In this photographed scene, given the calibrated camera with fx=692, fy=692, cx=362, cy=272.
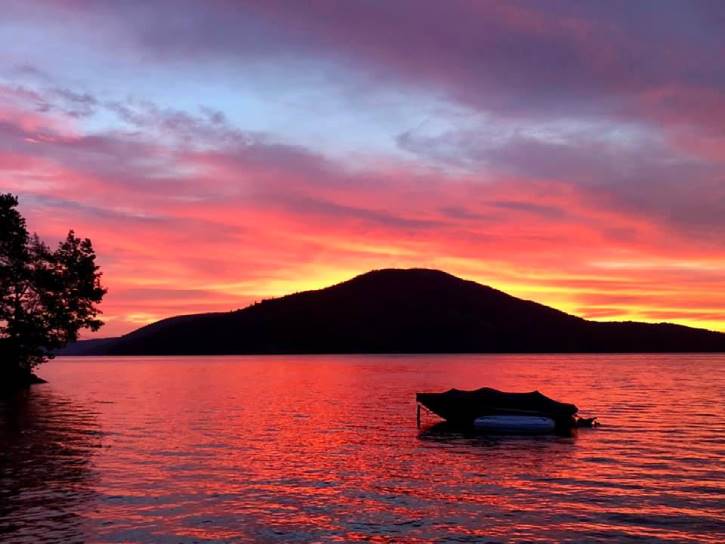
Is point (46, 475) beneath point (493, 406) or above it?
beneath

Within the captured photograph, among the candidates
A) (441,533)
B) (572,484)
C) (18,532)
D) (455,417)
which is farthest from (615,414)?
(18,532)

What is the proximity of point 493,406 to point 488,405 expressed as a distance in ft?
1.32

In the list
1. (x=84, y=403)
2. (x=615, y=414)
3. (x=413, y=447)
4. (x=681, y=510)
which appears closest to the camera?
(x=681, y=510)

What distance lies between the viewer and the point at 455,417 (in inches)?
2203

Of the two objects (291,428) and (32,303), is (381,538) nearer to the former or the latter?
(291,428)

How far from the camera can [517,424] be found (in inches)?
2048

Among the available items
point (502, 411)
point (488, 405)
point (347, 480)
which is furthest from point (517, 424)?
point (347, 480)

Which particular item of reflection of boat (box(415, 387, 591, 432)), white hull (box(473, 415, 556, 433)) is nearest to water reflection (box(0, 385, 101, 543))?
reflection of boat (box(415, 387, 591, 432))

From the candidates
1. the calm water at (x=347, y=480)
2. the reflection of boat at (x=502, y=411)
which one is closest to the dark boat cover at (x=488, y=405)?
the reflection of boat at (x=502, y=411)

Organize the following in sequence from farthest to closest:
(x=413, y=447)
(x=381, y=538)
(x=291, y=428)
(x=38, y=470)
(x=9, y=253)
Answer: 1. (x=9, y=253)
2. (x=291, y=428)
3. (x=413, y=447)
4. (x=38, y=470)
5. (x=381, y=538)

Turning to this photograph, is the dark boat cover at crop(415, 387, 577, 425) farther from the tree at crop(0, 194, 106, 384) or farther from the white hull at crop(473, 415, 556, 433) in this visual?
the tree at crop(0, 194, 106, 384)

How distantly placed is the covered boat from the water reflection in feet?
86.0

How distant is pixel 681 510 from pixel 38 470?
92.8 feet

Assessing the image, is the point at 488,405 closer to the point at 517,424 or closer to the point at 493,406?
the point at 493,406
